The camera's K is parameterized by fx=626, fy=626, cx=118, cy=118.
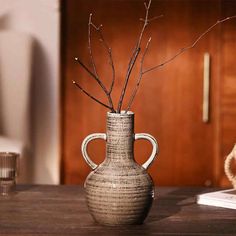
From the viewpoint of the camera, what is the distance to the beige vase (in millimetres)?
1425

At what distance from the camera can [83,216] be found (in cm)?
156

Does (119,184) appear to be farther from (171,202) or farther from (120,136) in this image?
(171,202)

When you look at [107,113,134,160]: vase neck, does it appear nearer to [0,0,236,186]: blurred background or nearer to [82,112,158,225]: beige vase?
[82,112,158,225]: beige vase

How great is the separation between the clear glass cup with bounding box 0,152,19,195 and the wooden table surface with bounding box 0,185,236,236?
38mm

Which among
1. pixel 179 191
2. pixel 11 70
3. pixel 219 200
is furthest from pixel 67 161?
pixel 219 200

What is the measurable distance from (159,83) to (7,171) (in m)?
1.97

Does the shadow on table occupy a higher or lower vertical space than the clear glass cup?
lower

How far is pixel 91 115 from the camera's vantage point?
3734mm

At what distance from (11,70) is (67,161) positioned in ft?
2.12

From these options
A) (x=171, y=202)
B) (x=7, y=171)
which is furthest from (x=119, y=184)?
(x=7, y=171)

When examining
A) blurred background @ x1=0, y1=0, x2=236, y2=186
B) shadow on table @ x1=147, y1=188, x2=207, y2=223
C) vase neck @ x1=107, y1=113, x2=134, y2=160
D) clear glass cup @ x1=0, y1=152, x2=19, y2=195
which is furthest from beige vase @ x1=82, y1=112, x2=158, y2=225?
blurred background @ x1=0, y1=0, x2=236, y2=186

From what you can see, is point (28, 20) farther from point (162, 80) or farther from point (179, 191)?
point (179, 191)

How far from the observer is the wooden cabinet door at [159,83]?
12.1ft

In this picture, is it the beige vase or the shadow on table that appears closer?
the beige vase
